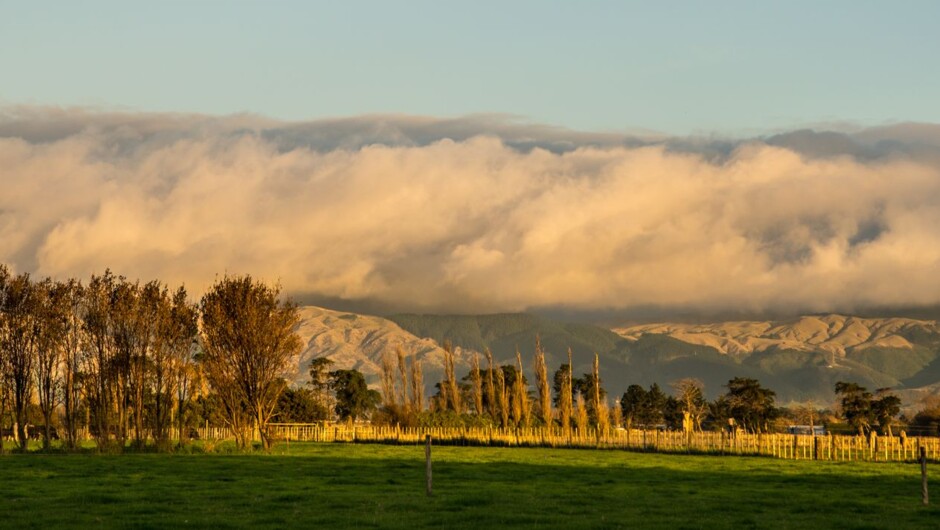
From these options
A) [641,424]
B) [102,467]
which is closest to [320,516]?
[102,467]

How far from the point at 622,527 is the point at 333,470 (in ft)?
77.7

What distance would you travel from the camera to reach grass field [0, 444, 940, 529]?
29.3 metres

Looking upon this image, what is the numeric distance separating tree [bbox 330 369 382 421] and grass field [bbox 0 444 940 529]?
89.7 metres

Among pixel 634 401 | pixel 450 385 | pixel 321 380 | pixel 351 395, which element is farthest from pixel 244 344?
pixel 634 401

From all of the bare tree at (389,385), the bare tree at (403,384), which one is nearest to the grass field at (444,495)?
the bare tree at (403,384)

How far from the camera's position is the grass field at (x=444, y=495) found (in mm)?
29266

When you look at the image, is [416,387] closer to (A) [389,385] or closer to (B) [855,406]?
(A) [389,385]

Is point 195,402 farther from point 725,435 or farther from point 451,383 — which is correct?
point 725,435

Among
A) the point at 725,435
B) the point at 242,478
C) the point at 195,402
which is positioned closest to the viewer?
the point at 242,478

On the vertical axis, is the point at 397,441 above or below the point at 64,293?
below

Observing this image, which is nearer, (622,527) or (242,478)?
(622,527)

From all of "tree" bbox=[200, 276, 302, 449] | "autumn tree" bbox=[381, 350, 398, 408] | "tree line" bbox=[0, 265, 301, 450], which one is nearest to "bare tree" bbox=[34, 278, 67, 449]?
"tree line" bbox=[0, 265, 301, 450]

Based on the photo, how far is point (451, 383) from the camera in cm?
11269

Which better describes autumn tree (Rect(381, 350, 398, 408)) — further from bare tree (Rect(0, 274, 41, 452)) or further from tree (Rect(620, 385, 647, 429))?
tree (Rect(620, 385, 647, 429))
